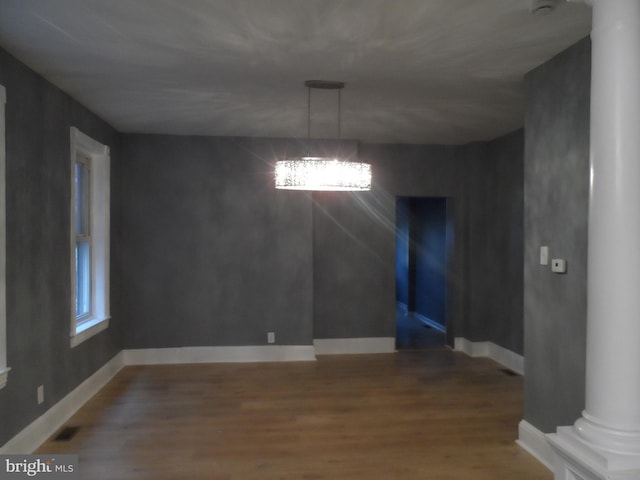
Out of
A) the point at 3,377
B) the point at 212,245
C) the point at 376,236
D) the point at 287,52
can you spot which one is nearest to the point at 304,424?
the point at 3,377

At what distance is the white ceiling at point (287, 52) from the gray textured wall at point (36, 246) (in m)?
0.22

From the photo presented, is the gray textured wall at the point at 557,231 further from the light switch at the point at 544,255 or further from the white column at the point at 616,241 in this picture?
the white column at the point at 616,241

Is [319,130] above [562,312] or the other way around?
above

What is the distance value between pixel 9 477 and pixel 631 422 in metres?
3.11

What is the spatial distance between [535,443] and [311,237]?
3.28 metres

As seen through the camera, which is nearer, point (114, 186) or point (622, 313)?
point (622, 313)

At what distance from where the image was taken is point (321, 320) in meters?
6.24

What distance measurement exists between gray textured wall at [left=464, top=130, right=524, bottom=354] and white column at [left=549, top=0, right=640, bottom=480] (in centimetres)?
354

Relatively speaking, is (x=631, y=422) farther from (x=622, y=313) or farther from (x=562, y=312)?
(x=562, y=312)

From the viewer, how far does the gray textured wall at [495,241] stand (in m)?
5.56

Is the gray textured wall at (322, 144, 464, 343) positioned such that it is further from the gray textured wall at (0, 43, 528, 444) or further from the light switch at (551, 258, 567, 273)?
the light switch at (551, 258, 567, 273)

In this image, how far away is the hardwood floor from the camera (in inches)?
127

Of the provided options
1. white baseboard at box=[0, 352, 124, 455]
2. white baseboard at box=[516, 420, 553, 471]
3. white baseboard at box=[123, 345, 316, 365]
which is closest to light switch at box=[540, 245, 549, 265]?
white baseboard at box=[516, 420, 553, 471]

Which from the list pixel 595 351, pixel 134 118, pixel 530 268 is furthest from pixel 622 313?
pixel 134 118
